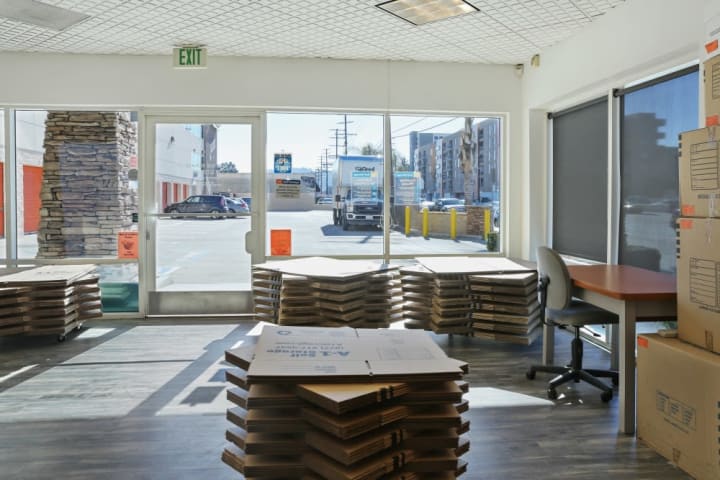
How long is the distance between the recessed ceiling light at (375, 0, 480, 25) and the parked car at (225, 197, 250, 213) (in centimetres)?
279

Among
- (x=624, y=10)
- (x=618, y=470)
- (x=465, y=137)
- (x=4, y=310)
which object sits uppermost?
(x=624, y=10)

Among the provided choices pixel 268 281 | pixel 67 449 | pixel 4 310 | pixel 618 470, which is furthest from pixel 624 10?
pixel 4 310

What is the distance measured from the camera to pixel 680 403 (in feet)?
8.86

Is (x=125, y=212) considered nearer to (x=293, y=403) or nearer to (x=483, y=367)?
(x=483, y=367)

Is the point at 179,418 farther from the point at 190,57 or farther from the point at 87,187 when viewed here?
the point at 190,57

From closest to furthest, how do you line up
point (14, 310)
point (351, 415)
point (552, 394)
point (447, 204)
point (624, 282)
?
Result: 1. point (351, 415)
2. point (624, 282)
3. point (552, 394)
4. point (14, 310)
5. point (447, 204)

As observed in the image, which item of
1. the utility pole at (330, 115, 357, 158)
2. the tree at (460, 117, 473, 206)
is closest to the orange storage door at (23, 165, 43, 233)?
the utility pole at (330, 115, 357, 158)

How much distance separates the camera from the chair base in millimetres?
3625

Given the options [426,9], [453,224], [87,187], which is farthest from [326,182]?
[87,187]

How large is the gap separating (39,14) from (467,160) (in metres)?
4.55

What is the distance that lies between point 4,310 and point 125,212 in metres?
1.67

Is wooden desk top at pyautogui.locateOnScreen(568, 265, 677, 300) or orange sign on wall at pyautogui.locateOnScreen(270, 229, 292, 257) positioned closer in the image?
wooden desk top at pyautogui.locateOnScreen(568, 265, 677, 300)

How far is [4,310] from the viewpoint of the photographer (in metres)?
4.95

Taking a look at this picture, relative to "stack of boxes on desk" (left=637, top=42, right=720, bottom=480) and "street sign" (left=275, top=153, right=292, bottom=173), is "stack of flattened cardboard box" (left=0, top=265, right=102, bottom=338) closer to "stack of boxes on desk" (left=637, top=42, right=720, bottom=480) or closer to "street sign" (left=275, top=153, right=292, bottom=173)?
"street sign" (left=275, top=153, right=292, bottom=173)
